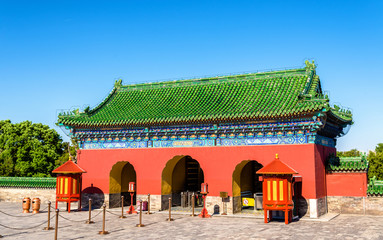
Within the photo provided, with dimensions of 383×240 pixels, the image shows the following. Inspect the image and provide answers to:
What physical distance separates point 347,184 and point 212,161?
6423 mm

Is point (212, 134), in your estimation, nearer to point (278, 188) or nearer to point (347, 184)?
point (278, 188)

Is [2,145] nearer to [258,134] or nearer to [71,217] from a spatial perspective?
[71,217]

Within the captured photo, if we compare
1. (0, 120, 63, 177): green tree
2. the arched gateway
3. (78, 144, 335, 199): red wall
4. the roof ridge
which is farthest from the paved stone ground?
(0, 120, 63, 177): green tree

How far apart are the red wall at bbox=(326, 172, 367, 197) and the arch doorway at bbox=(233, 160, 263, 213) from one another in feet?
12.6

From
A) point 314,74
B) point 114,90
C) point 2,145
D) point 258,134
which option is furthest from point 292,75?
point 2,145

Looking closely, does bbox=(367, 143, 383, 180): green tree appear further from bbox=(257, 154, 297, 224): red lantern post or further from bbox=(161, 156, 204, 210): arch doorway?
bbox=(257, 154, 297, 224): red lantern post

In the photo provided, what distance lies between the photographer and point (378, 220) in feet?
55.2

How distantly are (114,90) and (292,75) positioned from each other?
425 inches

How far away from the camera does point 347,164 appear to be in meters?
19.1

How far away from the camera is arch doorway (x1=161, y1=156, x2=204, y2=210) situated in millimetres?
20750

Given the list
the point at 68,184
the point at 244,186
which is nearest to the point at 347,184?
the point at 244,186

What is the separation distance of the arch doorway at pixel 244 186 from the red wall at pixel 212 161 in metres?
0.52

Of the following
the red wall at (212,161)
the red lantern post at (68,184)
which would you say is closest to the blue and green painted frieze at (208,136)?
the red wall at (212,161)

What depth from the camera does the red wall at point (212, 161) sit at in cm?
1770
